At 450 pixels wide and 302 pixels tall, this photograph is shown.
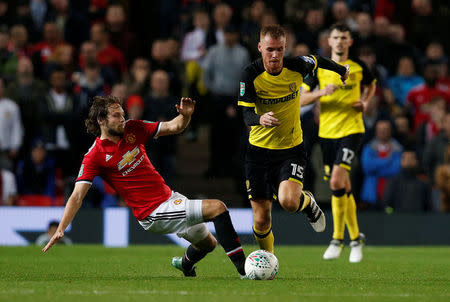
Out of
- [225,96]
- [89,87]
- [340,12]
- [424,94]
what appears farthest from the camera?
[340,12]

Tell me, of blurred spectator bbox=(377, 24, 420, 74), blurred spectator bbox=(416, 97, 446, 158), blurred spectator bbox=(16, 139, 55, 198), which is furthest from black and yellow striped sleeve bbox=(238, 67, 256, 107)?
blurred spectator bbox=(377, 24, 420, 74)

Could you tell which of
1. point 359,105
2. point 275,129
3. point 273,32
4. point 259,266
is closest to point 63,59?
point 359,105

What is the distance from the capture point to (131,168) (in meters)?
8.12

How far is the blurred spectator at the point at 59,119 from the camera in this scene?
14.9 meters

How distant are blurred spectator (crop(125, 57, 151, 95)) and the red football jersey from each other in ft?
24.4

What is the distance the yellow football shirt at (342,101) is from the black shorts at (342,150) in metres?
0.06

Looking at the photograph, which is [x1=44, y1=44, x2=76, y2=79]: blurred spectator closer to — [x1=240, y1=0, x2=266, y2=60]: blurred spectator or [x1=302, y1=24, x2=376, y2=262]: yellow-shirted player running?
[x1=240, y1=0, x2=266, y2=60]: blurred spectator

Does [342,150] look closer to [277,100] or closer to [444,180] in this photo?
[277,100]

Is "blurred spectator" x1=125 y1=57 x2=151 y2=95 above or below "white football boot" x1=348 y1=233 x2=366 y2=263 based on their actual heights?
above

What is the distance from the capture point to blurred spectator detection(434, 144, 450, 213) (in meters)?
14.3

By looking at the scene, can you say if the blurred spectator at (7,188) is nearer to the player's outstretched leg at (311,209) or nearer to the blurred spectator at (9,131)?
the blurred spectator at (9,131)

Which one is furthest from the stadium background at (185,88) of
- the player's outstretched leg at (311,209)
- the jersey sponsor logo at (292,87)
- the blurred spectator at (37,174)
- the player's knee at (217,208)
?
the player's knee at (217,208)

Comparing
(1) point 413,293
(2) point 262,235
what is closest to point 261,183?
(2) point 262,235

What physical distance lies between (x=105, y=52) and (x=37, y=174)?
9.36 ft
